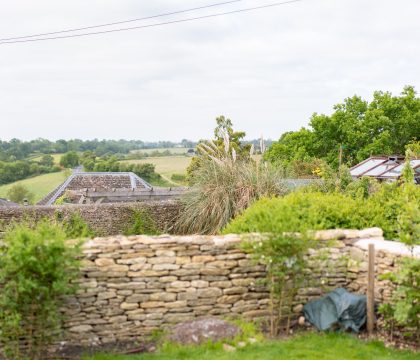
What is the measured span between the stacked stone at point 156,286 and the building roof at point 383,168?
12.0 metres

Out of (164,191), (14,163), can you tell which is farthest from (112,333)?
(14,163)

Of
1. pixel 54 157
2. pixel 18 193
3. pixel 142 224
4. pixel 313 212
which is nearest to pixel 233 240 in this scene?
pixel 313 212

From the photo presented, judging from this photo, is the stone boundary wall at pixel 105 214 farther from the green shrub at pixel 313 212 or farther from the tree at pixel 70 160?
the tree at pixel 70 160

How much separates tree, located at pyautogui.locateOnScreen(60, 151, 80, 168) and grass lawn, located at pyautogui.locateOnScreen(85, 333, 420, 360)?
150ft

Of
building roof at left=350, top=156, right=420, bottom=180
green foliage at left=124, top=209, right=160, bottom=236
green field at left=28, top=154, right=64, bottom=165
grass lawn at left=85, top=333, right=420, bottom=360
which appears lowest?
grass lawn at left=85, top=333, right=420, bottom=360

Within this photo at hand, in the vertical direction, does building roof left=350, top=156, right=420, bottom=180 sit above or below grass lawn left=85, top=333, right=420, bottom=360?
above

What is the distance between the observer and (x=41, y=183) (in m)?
43.8

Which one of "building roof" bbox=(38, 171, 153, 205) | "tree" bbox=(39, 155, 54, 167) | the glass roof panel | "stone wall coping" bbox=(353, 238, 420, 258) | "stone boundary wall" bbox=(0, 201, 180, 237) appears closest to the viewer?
"stone wall coping" bbox=(353, 238, 420, 258)

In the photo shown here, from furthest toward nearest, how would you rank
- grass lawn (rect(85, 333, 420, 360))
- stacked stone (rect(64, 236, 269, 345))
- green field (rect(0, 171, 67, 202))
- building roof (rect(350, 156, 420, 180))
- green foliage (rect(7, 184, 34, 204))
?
green field (rect(0, 171, 67, 202)) → green foliage (rect(7, 184, 34, 204)) → building roof (rect(350, 156, 420, 180)) → stacked stone (rect(64, 236, 269, 345)) → grass lawn (rect(85, 333, 420, 360))

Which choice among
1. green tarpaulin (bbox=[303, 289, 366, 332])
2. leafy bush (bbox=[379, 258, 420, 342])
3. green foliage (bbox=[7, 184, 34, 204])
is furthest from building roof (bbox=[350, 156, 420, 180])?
green foliage (bbox=[7, 184, 34, 204])

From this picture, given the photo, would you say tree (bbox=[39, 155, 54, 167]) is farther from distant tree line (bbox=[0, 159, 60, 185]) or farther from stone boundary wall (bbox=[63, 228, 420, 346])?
stone boundary wall (bbox=[63, 228, 420, 346])

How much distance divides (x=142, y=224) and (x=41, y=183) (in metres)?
34.6

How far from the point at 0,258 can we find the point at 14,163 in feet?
154

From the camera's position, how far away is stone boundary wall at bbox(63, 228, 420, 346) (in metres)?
5.80
